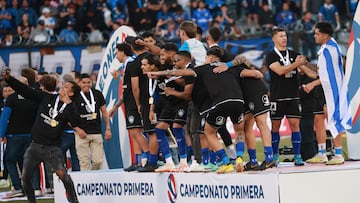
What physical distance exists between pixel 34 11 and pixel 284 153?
18196 millimetres

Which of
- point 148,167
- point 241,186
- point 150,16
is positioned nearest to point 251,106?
point 241,186

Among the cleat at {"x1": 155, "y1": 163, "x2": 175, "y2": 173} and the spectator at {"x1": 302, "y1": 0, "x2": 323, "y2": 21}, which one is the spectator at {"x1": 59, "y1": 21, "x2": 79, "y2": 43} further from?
the cleat at {"x1": 155, "y1": 163, "x2": 175, "y2": 173}

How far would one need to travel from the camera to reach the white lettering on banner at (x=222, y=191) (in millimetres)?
14133

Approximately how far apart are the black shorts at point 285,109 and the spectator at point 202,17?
1765 centimetres

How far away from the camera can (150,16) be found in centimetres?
3422

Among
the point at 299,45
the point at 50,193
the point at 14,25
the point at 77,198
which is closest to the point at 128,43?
the point at 77,198

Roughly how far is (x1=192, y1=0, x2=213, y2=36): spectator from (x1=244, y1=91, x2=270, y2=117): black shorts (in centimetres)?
1812

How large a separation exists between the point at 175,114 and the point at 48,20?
1863cm

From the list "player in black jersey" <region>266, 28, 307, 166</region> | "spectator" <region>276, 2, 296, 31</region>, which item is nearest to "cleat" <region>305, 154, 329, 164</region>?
"player in black jersey" <region>266, 28, 307, 166</region>

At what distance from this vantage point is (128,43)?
17.5 meters

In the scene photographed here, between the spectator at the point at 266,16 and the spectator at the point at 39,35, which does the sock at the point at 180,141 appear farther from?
the spectator at the point at 266,16

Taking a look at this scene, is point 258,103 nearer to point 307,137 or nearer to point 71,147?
point 307,137

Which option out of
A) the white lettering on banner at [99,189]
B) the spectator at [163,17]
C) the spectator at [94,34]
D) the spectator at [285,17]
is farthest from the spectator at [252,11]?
the white lettering on banner at [99,189]

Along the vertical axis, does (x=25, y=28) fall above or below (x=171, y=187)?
above
